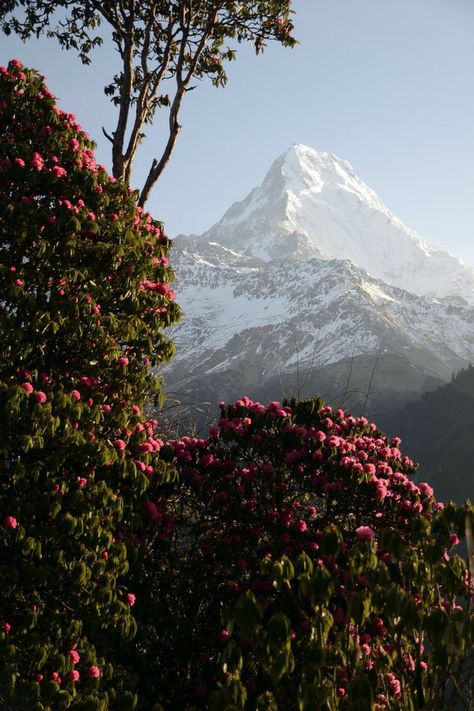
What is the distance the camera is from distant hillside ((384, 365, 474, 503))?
112125 mm

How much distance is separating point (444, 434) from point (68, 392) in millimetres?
131331

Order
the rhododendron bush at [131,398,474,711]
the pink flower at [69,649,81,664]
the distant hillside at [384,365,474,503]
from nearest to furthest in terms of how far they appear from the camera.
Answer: the pink flower at [69,649,81,664] < the rhododendron bush at [131,398,474,711] < the distant hillside at [384,365,474,503]

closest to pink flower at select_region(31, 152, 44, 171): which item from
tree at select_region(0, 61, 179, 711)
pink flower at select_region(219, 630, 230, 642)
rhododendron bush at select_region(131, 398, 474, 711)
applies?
tree at select_region(0, 61, 179, 711)

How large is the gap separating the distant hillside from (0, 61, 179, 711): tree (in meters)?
105

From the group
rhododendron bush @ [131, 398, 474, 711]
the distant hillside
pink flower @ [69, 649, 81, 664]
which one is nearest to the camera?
pink flower @ [69, 649, 81, 664]

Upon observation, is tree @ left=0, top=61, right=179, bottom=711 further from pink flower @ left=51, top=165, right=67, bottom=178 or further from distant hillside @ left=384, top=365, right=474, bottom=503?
distant hillside @ left=384, top=365, right=474, bottom=503

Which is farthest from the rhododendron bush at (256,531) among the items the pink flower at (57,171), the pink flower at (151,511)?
the pink flower at (57,171)

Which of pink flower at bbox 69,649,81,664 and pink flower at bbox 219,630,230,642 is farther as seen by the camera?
pink flower at bbox 219,630,230,642

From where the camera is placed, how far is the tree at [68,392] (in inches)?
236

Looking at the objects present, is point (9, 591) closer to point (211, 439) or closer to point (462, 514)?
point (211, 439)

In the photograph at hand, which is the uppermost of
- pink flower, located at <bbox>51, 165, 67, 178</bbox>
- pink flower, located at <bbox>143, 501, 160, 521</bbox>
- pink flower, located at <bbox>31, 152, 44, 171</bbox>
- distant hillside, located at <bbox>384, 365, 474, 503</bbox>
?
pink flower, located at <bbox>31, 152, 44, 171</bbox>

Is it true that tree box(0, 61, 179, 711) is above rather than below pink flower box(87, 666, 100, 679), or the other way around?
above

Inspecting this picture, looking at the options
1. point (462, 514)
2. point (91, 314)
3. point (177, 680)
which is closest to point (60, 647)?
point (177, 680)

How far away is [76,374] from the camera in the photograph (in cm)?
716
